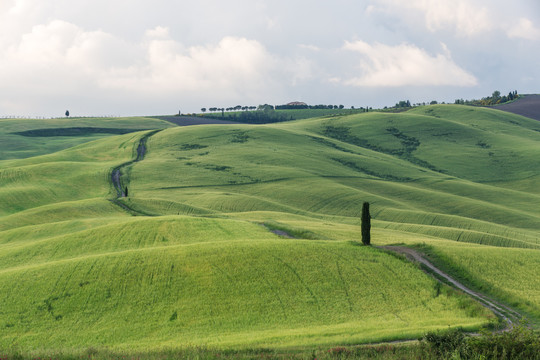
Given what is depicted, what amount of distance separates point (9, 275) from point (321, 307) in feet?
66.7

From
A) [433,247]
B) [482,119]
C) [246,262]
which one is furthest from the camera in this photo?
[482,119]

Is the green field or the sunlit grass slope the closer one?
the green field

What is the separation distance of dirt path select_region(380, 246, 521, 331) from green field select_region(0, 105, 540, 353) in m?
0.92

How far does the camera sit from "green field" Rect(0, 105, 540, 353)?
25.8 meters

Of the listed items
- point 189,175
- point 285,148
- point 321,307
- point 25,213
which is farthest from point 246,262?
point 285,148

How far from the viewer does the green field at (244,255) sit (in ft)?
84.8

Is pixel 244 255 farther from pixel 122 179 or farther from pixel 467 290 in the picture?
pixel 122 179

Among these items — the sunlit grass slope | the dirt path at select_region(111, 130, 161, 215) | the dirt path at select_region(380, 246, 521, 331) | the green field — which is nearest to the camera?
the green field

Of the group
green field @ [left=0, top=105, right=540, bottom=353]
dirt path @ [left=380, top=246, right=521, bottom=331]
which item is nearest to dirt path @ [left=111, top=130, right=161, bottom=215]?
green field @ [left=0, top=105, right=540, bottom=353]

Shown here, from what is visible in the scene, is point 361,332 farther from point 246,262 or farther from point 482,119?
point 482,119

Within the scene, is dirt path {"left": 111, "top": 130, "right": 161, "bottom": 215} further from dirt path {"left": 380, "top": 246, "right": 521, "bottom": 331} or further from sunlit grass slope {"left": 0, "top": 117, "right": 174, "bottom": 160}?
sunlit grass slope {"left": 0, "top": 117, "right": 174, "bottom": 160}

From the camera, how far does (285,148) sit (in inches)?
4879

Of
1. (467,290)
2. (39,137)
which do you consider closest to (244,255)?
(467,290)

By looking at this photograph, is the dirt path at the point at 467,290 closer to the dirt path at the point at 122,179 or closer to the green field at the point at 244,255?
the green field at the point at 244,255
